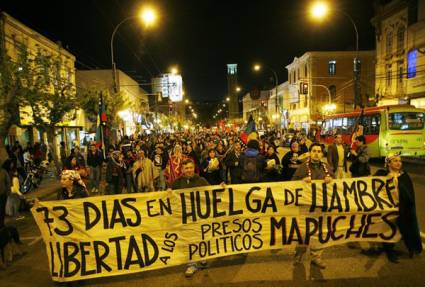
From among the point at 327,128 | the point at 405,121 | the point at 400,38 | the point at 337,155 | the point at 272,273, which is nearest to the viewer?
the point at 272,273

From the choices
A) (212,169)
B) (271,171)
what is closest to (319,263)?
(271,171)

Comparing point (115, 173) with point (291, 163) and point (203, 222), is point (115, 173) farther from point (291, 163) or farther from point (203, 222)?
point (203, 222)

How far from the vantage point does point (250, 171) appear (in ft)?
23.9

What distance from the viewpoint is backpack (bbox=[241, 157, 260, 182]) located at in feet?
23.9

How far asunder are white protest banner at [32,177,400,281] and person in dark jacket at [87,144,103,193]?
7727mm

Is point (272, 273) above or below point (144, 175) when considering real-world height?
below

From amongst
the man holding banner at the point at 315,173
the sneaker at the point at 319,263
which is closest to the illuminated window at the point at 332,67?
the man holding banner at the point at 315,173

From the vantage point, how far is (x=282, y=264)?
16.7ft

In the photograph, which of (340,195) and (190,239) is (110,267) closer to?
(190,239)

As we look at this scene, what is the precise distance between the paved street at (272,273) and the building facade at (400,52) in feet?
71.7

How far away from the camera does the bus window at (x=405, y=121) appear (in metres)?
17.1

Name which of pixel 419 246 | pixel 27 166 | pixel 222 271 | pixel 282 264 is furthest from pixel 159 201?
pixel 27 166

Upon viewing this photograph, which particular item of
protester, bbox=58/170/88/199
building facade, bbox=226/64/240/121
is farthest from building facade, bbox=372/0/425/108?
building facade, bbox=226/64/240/121

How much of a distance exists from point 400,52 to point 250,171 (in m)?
27.8
